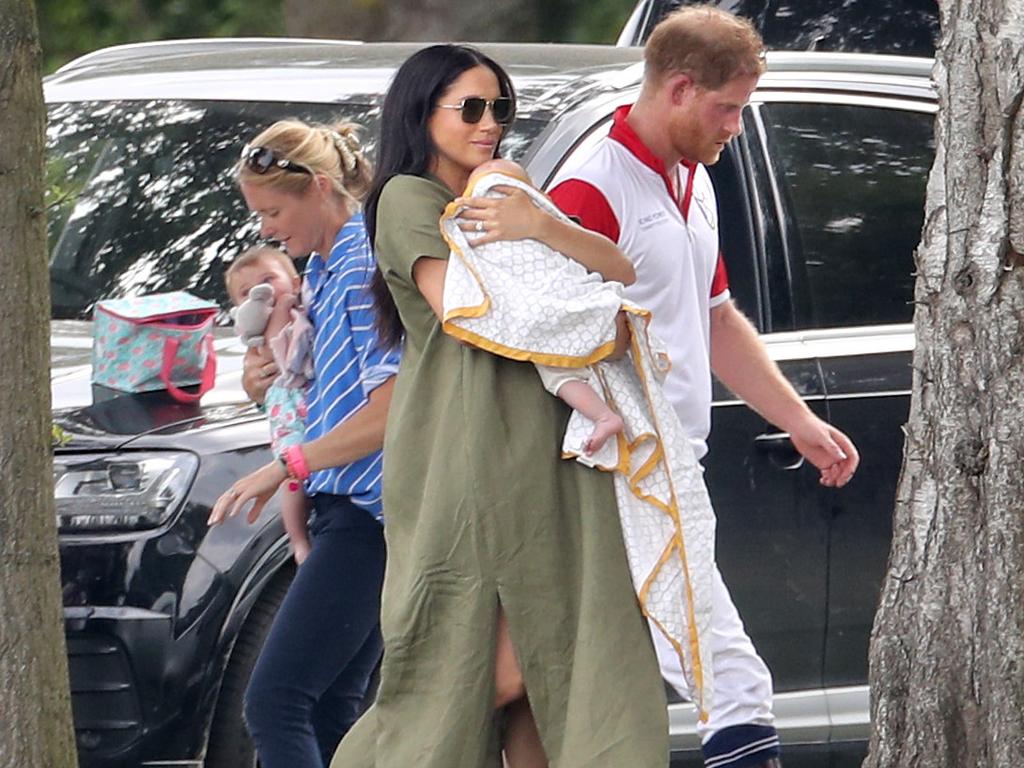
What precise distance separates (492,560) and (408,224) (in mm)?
574

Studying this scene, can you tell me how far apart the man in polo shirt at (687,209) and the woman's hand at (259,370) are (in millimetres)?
670

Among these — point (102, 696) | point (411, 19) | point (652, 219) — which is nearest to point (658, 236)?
point (652, 219)

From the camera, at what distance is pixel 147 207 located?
5.65m

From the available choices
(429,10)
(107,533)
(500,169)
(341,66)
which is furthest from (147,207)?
(429,10)

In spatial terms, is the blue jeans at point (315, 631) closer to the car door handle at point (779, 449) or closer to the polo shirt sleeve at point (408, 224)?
the polo shirt sleeve at point (408, 224)

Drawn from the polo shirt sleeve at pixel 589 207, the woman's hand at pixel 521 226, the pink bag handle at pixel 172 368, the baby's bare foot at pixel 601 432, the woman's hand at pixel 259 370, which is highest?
the woman's hand at pixel 521 226

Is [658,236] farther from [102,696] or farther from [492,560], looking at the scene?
[102,696]

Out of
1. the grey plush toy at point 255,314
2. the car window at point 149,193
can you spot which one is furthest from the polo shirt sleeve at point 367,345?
the car window at point 149,193

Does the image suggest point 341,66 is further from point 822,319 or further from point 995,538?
point 995,538

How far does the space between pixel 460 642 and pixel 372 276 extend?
84 cm

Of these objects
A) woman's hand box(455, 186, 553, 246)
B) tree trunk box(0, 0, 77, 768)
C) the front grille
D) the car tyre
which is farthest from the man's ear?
the front grille

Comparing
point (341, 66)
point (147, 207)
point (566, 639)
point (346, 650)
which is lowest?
point (346, 650)

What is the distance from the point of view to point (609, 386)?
3650mm

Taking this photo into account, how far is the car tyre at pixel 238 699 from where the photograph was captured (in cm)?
469
